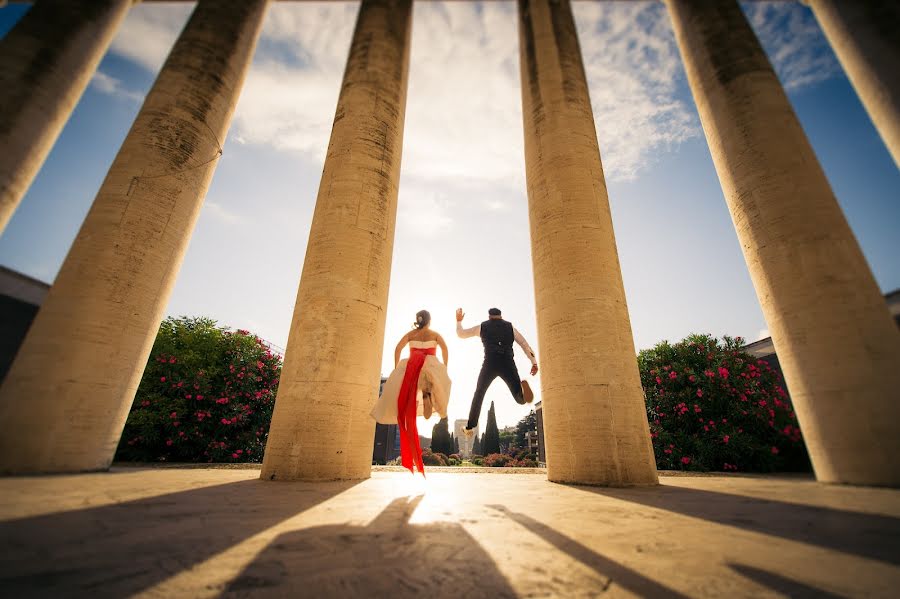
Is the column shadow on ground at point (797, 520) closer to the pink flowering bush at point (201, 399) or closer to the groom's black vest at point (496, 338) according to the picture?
the groom's black vest at point (496, 338)

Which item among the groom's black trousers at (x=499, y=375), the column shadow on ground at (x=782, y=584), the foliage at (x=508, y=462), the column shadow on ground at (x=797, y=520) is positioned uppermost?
the groom's black trousers at (x=499, y=375)

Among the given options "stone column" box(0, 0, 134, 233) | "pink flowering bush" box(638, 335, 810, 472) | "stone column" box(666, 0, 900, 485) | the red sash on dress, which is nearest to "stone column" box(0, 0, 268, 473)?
"stone column" box(0, 0, 134, 233)

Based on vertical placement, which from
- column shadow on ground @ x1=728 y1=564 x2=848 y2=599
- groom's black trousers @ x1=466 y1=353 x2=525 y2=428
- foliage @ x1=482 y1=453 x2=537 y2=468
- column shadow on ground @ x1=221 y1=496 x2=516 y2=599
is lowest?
foliage @ x1=482 y1=453 x2=537 y2=468

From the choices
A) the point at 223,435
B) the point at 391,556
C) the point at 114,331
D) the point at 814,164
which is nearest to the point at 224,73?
the point at 114,331

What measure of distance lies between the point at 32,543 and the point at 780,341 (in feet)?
30.2

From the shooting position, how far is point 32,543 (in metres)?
1.85

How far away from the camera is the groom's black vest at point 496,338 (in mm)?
6797

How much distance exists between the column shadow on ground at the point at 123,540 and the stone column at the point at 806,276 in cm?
748

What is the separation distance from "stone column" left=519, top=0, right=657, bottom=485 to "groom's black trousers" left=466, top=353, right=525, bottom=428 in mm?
614

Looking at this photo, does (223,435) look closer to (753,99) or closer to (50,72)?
(50,72)

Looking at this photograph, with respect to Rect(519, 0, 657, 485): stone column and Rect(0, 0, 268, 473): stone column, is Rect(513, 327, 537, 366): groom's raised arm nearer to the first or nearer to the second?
Rect(519, 0, 657, 485): stone column

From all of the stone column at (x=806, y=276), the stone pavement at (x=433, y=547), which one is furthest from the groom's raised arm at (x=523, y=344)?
the stone column at (x=806, y=276)

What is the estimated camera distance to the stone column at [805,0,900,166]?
307 inches

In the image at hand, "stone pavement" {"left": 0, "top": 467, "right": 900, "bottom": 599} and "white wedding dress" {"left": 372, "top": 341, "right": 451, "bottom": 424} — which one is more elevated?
"white wedding dress" {"left": 372, "top": 341, "right": 451, "bottom": 424}
